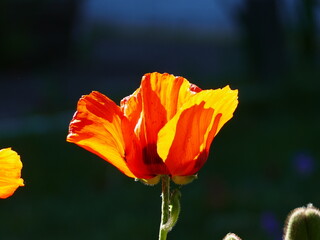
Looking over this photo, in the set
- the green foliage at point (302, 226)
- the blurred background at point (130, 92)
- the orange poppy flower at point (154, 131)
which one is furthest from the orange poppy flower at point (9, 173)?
the blurred background at point (130, 92)

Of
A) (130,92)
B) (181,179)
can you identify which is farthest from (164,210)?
(130,92)

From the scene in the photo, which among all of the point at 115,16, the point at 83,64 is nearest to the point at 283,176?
the point at 83,64

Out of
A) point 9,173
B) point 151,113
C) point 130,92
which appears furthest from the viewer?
point 130,92

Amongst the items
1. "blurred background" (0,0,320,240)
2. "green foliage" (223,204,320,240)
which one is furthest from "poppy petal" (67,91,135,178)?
"blurred background" (0,0,320,240)

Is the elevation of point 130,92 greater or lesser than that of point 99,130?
lesser

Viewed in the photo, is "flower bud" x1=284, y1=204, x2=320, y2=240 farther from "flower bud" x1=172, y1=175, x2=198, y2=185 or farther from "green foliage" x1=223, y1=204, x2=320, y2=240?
"flower bud" x1=172, y1=175, x2=198, y2=185

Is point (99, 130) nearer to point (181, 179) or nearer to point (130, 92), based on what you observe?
point (181, 179)
